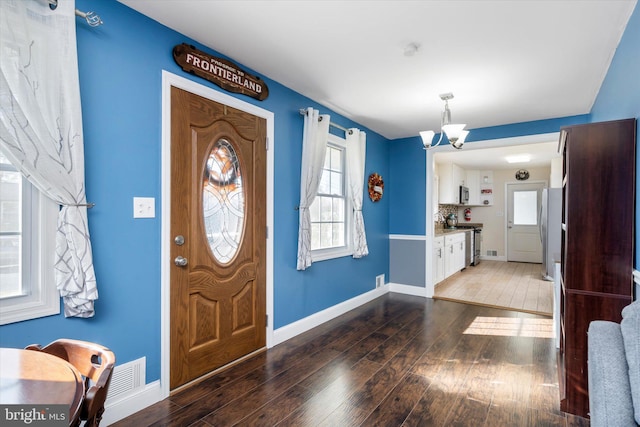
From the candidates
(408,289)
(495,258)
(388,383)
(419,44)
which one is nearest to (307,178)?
(419,44)

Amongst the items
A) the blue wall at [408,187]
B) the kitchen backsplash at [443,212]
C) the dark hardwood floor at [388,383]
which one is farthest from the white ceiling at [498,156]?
the dark hardwood floor at [388,383]

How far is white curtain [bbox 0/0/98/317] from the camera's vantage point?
153 centimetres

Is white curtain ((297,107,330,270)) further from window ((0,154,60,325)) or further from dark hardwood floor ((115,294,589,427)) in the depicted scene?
window ((0,154,60,325))

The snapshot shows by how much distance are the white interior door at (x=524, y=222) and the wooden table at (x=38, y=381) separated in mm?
9170

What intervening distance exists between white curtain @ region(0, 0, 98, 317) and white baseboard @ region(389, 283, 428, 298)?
14.0 ft

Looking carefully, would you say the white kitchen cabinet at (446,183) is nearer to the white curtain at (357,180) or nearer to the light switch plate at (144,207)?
the white curtain at (357,180)

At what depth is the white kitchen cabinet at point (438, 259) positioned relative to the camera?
5.16m

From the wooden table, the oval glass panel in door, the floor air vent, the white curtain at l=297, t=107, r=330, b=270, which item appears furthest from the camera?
the white curtain at l=297, t=107, r=330, b=270

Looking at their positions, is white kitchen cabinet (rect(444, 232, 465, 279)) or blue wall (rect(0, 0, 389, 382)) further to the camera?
white kitchen cabinet (rect(444, 232, 465, 279))

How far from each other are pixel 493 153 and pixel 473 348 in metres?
4.34

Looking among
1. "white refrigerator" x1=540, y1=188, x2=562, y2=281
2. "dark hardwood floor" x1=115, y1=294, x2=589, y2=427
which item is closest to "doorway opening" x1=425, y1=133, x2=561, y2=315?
"white refrigerator" x1=540, y1=188, x2=562, y2=281

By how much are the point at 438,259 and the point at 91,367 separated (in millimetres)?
5075

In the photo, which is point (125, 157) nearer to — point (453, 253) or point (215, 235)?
point (215, 235)

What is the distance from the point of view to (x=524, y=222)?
8.23m
